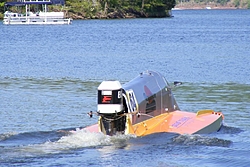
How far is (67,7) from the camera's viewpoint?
426 ft

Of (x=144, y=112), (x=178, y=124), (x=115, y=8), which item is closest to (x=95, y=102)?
(x=178, y=124)

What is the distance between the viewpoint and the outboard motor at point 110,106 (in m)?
15.5

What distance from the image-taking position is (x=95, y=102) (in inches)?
947

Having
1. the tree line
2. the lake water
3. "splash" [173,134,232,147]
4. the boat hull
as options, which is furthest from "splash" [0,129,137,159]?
the tree line

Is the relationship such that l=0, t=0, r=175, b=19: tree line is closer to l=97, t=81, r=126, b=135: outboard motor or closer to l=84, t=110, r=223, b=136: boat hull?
l=84, t=110, r=223, b=136: boat hull

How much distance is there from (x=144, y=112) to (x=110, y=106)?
1.94 metres

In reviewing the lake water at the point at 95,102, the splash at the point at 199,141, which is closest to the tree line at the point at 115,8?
the lake water at the point at 95,102

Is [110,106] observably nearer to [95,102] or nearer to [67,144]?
[67,144]

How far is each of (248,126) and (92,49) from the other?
3353 centimetres

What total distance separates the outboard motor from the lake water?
272 millimetres

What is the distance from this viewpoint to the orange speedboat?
15578 millimetres

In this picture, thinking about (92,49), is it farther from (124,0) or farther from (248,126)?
(124,0)

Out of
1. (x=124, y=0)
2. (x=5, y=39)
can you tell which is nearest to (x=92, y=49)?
(x=5, y=39)

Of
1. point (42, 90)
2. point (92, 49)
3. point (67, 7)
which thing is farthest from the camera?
point (67, 7)
